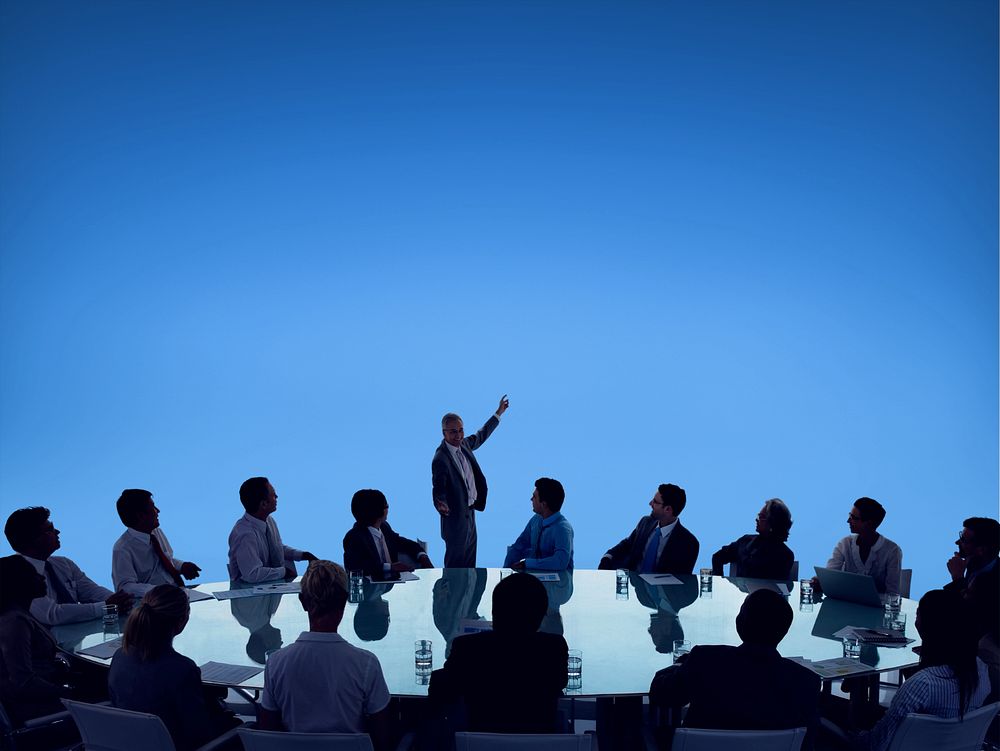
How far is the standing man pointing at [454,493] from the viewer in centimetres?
643

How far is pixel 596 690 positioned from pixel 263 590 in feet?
7.16

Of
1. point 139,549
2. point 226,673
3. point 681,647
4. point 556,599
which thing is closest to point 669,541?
point 556,599

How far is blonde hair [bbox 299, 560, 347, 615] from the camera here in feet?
9.00

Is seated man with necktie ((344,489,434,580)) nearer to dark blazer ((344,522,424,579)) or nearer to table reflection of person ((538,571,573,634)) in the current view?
dark blazer ((344,522,424,579))

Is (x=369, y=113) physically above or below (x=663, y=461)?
above

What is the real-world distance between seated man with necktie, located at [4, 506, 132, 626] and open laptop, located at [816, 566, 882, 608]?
3.36m

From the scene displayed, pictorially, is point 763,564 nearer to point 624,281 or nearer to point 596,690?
point 596,690

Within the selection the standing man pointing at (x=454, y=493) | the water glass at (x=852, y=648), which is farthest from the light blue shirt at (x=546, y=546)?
the water glass at (x=852, y=648)

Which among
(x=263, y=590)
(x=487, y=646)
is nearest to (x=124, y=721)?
(x=487, y=646)

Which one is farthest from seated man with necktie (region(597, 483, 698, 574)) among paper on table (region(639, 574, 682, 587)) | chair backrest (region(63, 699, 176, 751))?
chair backrest (region(63, 699, 176, 751))

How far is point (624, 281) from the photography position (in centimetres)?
1108

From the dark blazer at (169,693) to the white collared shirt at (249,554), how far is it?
76.3 inches

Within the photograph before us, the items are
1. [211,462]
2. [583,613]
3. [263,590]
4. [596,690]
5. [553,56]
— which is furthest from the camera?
[211,462]

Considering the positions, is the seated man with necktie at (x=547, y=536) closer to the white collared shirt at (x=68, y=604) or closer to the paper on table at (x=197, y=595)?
the paper on table at (x=197, y=595)
